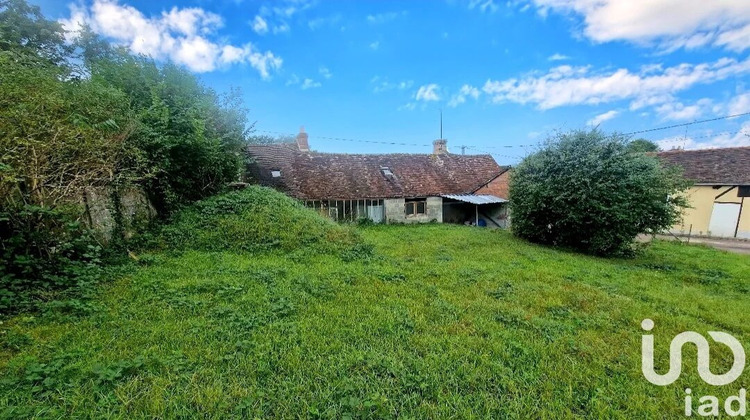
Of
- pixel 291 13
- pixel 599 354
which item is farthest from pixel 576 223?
pixel 291 13

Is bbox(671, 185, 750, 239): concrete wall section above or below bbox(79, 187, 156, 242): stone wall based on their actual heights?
below

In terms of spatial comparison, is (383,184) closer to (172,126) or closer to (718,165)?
(172,126)

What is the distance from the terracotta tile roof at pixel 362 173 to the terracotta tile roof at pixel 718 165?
38.8 ft

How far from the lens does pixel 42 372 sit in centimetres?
314

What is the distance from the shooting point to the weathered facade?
18.2 m

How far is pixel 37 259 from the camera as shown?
5234 millimetres

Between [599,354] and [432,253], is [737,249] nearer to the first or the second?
[432,253]

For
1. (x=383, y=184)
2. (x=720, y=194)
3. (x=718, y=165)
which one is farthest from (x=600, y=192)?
(x=718, y=165)

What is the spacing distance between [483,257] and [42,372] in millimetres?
9272

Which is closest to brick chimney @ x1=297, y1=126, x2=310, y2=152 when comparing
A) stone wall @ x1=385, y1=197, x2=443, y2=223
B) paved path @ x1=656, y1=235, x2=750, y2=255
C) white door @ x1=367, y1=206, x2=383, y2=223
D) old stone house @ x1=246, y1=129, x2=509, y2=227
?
old stone house @ x1=246, y1=129, x2=509, y2=227

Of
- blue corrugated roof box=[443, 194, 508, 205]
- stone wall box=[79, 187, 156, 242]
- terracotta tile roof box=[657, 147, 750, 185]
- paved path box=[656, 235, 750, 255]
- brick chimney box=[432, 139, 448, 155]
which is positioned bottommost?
paved path box=[656, 235, 750, 255]

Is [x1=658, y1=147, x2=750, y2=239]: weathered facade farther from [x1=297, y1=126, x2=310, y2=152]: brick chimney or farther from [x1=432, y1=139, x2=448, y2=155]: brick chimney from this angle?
[x1=297, y1=126, x2=310, y2=152]: brick chimney

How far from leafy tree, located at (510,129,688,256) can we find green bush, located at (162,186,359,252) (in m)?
8.14

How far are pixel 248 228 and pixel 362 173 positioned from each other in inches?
492
